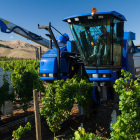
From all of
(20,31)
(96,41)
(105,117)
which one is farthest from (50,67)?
(20,31)

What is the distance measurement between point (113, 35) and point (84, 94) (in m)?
2.01

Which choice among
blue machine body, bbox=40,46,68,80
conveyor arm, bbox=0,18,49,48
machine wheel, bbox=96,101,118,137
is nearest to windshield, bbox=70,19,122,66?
blue machine body, bbox=40,46,68,80

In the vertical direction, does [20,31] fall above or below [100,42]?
above

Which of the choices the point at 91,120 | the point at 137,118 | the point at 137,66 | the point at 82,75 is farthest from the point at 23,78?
the point at 137,118

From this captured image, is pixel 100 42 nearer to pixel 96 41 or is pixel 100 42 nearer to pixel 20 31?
pixel 96 41

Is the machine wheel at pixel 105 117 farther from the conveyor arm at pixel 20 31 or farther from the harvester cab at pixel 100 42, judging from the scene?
the conveyor arm at pixel 20 31

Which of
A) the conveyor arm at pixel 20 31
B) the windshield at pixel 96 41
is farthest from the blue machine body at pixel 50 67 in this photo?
the conveyor arm at pixel 20 31

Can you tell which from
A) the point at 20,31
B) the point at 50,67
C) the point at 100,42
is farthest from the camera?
the point at 20,31

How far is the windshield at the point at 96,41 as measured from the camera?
505 centimetres

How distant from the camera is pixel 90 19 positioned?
16.4 feet

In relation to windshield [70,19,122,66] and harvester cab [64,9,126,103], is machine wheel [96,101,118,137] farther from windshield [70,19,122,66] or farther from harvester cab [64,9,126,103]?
windshield [70,19,122,66]

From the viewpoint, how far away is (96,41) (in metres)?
5.18

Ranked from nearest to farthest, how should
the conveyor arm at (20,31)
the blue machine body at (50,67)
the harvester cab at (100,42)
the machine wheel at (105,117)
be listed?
the harvester cab at (100,42), the machine wheel at (105,117), the blue machine body at (50,67), the conveyor arm at (20,31)

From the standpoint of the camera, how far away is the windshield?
16.6ft
